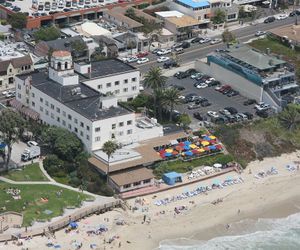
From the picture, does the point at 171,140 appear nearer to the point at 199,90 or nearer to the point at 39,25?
the point at 199,90

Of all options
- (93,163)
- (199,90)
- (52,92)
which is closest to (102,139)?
(93,163)

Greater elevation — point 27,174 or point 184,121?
point 184,121

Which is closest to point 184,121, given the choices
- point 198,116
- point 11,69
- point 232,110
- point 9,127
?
point 198,116

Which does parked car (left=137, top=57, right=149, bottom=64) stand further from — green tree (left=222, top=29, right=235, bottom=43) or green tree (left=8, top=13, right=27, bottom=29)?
green tree (left=8, top=13, right=27, bottom=29)

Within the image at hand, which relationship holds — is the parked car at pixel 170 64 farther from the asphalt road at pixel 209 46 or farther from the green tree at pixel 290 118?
the green tree at pixel 290 118

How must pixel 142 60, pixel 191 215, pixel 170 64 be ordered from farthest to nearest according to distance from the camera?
pixel 142 60
pixel 170 64
pixel 191 215

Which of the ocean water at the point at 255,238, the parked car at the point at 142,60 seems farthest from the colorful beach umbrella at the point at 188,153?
the parked car at the point at 142,60

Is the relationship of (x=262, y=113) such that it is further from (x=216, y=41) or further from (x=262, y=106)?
(x=216, y=41)
